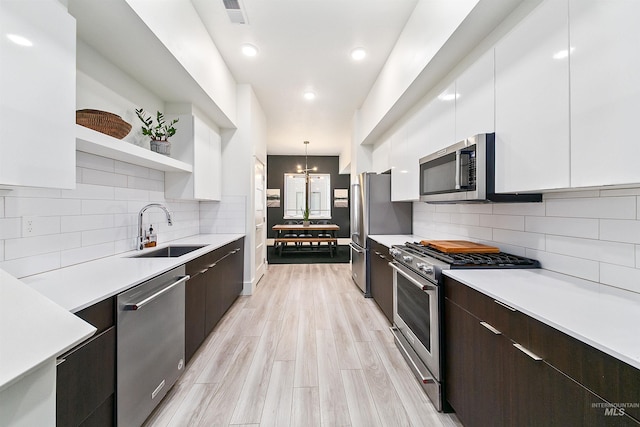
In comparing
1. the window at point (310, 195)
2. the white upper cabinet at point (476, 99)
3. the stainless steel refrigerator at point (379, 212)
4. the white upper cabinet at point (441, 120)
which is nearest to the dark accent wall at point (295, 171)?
the window at point (310, 195)

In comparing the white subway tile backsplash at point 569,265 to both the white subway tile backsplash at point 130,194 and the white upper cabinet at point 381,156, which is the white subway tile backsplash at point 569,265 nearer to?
the white upper cabinet at point 381,156

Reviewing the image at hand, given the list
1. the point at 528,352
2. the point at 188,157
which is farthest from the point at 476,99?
the point at 188,157

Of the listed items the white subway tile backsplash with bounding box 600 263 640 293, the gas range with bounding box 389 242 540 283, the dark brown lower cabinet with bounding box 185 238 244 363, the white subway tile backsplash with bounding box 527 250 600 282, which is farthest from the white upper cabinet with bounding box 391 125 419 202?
the dark brown lower cabinet with bounding box 185 238 244 363

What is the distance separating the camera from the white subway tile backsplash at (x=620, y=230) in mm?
1056

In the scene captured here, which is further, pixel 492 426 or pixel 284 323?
pixel 284 323

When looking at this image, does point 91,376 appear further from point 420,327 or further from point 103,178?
point 420,327

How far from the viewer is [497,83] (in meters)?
1.42

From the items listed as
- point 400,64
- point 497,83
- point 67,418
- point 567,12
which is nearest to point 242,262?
point 67,418

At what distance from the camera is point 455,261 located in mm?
1486

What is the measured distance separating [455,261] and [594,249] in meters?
0.59

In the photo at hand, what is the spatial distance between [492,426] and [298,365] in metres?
1.27

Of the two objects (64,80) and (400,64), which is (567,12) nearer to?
(400,64)

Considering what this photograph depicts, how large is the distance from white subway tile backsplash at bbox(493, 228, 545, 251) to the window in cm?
650

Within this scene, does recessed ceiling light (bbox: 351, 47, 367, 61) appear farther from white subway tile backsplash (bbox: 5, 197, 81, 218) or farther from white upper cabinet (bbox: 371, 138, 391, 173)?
white subway tile backsplash (bbox: 5, 197, 81, 218)
